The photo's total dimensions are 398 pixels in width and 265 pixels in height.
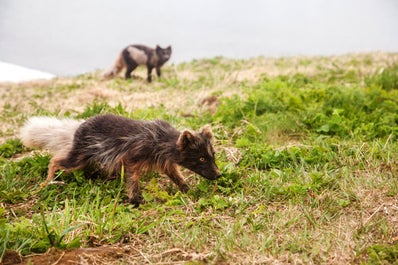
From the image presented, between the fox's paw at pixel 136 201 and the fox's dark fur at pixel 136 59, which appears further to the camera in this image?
the fox's dark fur at pixel 136 59

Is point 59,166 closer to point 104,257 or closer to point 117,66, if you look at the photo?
point 104,257

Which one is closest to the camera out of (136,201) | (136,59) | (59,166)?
(136,201)

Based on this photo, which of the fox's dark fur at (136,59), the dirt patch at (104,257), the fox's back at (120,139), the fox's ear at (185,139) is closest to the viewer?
the dirt patch at (104,257)

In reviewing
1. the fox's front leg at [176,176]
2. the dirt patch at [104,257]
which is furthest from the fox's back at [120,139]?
the dirt patch at [104,257]

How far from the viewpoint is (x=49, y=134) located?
218 inches

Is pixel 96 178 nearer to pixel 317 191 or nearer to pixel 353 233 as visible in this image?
pixel 317 191

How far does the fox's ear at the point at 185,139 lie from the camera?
187 inches

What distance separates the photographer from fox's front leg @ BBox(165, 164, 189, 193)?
493cm

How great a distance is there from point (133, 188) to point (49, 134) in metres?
1.69

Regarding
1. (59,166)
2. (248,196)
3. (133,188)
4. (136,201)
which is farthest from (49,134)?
(248,196)

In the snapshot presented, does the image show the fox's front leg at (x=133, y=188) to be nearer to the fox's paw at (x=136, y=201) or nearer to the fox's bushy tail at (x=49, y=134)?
the fox's paw at (x=136, y=201)

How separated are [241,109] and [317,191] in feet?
10.3

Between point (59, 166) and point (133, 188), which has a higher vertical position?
point (59, 166)

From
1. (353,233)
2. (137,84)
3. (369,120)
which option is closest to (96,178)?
(353,233)
